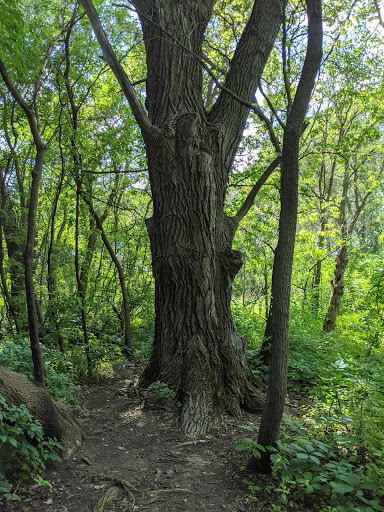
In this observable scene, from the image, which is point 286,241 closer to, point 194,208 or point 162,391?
point 194,208

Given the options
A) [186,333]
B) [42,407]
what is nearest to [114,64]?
[186,333]

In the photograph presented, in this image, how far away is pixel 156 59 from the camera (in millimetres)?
4801

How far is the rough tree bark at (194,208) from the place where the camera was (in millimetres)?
4383

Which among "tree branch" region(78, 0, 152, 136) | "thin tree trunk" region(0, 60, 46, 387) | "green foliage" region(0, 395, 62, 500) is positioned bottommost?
"green foliage" region(0, 395, 62, 500)

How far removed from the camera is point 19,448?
8.62ft

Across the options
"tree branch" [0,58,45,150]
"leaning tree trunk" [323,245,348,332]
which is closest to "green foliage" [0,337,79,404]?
"tree branch" [0,58,45,150]

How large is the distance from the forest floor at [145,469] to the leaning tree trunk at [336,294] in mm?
5696

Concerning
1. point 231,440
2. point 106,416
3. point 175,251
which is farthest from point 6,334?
point 231,440

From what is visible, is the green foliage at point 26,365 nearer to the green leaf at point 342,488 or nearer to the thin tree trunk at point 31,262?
the thin tree trunk at point 31,262

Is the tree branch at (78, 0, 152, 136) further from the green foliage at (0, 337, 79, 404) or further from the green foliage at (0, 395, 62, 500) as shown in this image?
the green foliage at (0, 395, 62, 500)

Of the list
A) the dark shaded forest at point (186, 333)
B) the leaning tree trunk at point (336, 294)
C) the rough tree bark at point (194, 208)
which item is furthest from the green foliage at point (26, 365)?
the leaning tree trunk at point (336, 294)

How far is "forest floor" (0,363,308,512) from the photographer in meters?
2.69

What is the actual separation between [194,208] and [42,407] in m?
2.68

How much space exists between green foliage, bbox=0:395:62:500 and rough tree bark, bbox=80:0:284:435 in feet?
5.78
